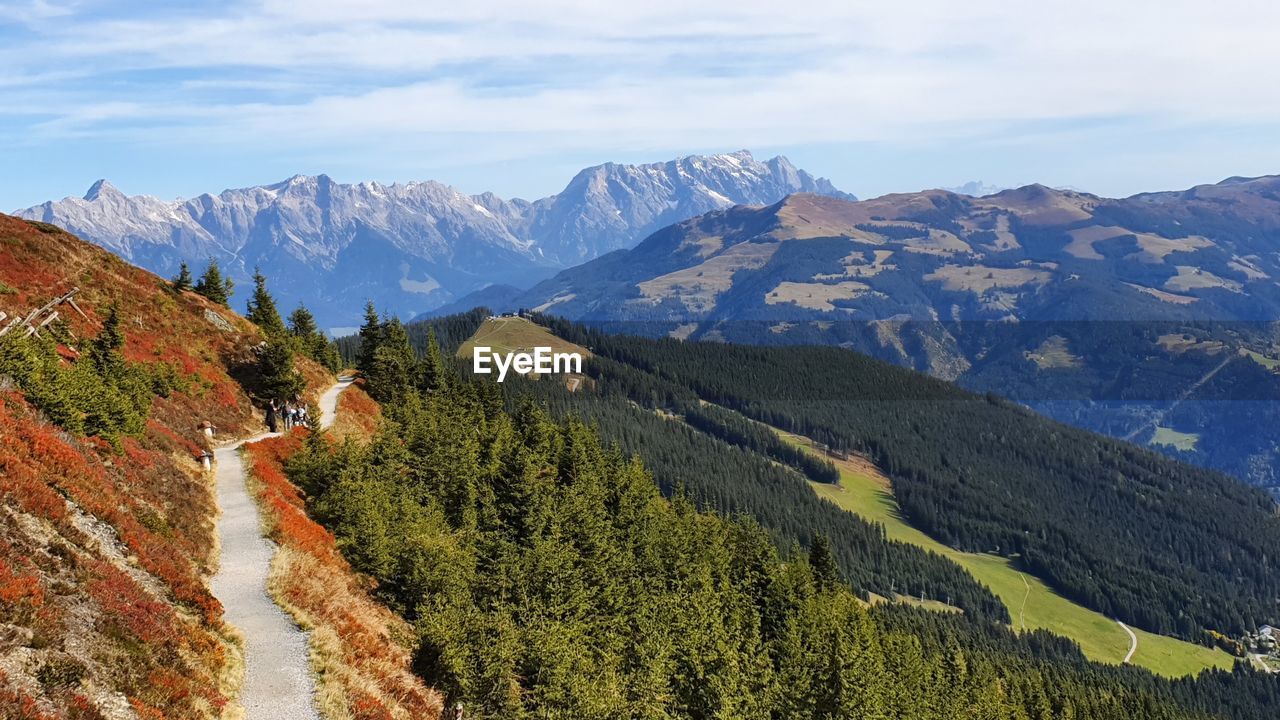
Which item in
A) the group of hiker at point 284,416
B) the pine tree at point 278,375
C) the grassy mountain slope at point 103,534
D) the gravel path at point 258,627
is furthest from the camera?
the pine tree at point 278,375

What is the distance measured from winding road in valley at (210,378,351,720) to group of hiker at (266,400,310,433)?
24037 millimetres

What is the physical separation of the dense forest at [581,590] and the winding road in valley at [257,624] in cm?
489

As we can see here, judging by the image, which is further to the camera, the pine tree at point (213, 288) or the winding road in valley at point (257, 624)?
the pine tree at point (213, 288)

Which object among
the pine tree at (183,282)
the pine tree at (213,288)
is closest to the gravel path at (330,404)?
the pine tree at (213,288)

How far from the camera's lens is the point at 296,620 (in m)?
30.4

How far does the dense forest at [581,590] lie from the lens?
34.5 meters

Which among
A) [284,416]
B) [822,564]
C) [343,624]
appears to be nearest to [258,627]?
[343,624]

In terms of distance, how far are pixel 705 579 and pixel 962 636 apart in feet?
384

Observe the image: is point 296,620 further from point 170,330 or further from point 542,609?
point 170,330

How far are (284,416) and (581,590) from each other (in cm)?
3883

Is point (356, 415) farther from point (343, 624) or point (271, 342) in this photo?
point (343, 624)

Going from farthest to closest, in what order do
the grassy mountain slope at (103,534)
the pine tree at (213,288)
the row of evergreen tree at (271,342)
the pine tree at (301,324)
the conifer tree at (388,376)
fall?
the pine tree at (301,324), the conifer tree at (388,376), the pine tree at (213,288), the row of evergreen tree at (271,342), the grassy mountain slope at (103,534)

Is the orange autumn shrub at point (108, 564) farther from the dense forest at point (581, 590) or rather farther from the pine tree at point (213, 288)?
the pine tree at point (213, 288)

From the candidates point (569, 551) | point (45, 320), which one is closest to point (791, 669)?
point (569, 551)
